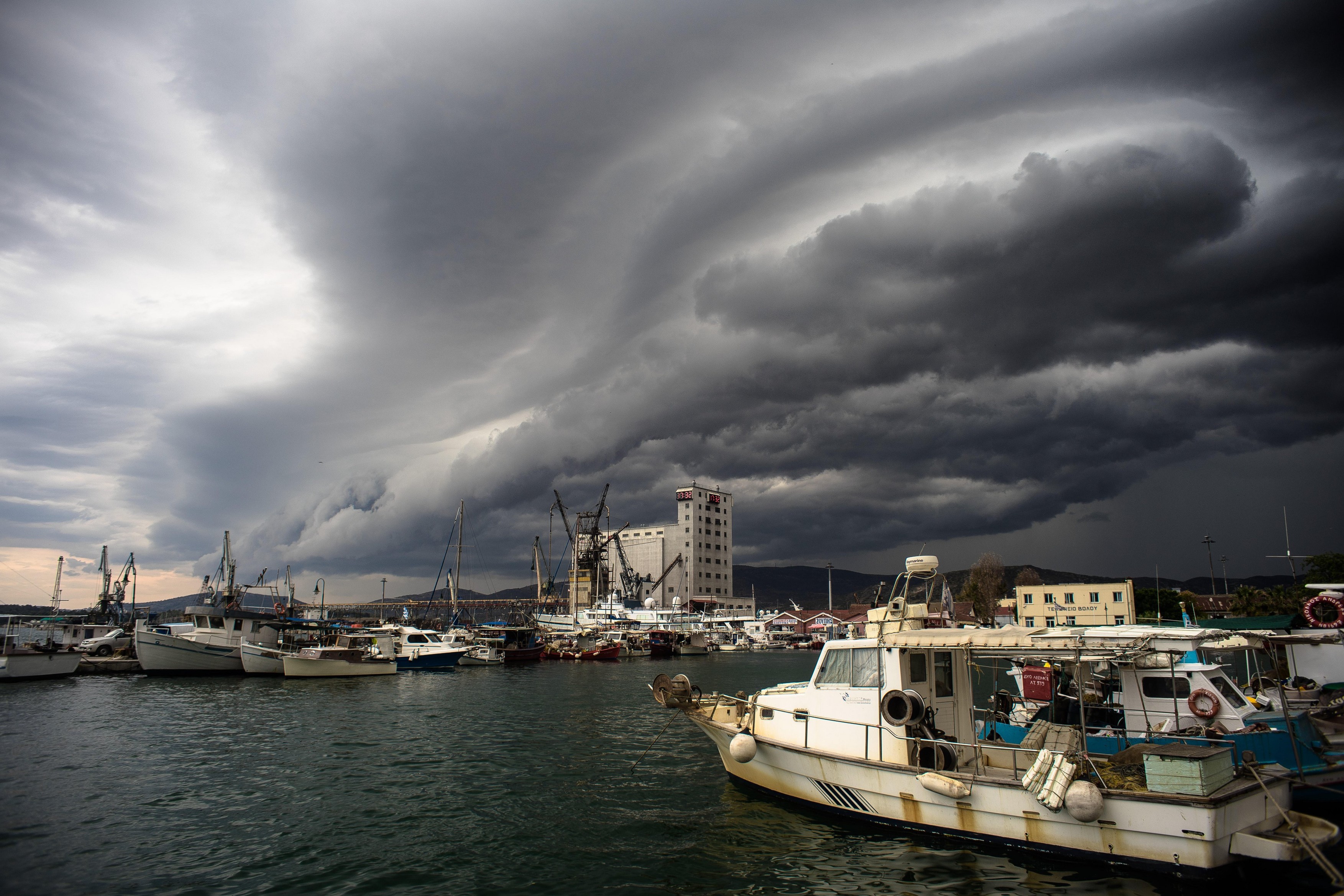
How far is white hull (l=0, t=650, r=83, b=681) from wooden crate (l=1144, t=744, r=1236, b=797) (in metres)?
66.2

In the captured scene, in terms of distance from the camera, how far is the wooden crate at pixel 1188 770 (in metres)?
11.7

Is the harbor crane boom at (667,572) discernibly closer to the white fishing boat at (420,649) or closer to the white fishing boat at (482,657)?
the white fishing boat at (482,657)

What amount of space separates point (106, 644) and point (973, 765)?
8598 centimetres

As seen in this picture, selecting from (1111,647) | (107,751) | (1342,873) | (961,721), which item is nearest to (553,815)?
(961,721)

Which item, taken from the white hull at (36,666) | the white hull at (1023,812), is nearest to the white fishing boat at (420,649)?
the white hull at (36,666)

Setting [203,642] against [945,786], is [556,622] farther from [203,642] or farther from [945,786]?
[945,786]

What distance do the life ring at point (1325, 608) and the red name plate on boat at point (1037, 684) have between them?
42.4 feet

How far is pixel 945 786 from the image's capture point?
13930mm

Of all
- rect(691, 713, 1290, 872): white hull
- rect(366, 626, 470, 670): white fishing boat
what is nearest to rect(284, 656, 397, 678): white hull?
rect(366, 626, 470, 670): white fishing boat

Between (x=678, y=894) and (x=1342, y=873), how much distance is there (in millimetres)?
12127

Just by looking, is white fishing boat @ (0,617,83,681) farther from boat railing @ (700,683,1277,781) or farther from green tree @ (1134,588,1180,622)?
green tree @ (1134,588,1180,622)

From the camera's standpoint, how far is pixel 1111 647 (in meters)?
13.3

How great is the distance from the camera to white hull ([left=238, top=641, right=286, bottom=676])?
174ft

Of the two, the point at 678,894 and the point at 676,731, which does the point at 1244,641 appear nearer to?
the point at 678,894
